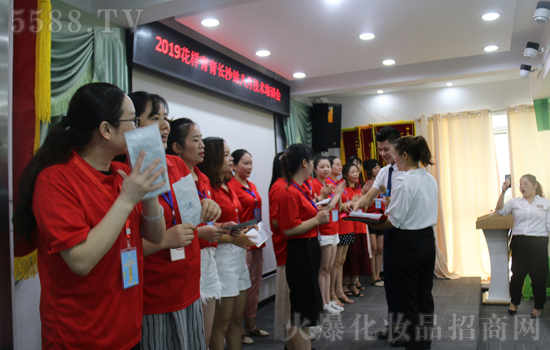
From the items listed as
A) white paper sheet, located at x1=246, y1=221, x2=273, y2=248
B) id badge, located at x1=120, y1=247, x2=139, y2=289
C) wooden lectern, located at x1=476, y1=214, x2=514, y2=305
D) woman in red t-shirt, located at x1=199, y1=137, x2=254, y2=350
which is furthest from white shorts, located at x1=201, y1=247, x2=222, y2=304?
wooden lectern, located at x1=476, y1=214, x2=514, y2=305

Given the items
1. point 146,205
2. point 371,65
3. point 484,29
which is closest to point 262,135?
point 371,65

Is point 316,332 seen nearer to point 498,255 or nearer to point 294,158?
point 294,158

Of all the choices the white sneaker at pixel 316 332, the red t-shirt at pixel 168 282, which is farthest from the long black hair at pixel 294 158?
the white sneaker at pixel 316 332

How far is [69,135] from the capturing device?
3.63 feet

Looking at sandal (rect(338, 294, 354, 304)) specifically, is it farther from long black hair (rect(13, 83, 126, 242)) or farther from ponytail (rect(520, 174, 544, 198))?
long black hair (rect(13, 83, 126, 242))

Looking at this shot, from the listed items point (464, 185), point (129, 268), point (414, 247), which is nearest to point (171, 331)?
point (129, 268)

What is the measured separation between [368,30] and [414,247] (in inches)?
85.8

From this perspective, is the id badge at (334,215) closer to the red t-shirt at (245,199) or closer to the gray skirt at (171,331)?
the red t-shirt at (245,199)

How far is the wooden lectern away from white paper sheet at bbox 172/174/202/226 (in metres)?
4.14

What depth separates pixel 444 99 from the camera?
6215mm

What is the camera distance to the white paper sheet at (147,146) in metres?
1.02

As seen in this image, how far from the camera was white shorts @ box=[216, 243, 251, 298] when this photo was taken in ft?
7.56

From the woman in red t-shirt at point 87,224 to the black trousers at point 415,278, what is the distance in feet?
6.23

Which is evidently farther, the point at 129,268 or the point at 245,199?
the point at 245,199
